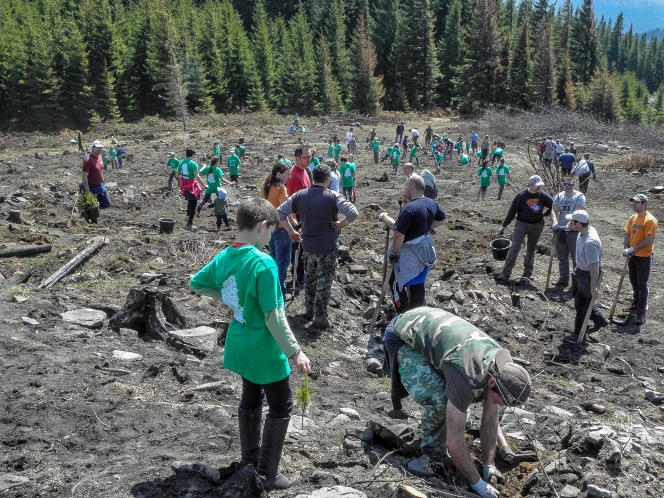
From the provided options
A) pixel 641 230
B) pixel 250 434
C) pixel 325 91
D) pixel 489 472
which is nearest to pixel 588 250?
pixel 641 230

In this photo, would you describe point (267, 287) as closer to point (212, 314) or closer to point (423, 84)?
point (212, 314)

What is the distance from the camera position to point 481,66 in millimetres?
57594

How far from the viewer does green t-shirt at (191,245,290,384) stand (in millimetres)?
3252

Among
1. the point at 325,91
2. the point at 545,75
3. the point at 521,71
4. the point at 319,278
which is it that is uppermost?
the point at 521,71

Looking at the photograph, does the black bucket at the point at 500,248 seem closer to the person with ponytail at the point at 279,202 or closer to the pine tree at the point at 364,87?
the person with ponytail at the point at 279,202

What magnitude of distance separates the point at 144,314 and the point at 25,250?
4.27m

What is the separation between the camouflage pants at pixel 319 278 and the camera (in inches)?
275

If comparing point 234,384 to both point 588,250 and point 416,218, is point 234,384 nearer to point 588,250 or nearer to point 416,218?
point 416,218

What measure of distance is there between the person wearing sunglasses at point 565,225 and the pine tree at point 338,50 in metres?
49.2

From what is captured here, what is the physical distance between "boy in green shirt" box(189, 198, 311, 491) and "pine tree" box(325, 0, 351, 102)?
5576 cm

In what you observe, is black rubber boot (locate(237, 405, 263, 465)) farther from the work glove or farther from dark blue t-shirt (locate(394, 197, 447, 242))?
dark blue t-shirt (locate(394, 197, 447, 242))

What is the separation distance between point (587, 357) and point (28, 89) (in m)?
48.3

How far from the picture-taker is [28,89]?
46938mm

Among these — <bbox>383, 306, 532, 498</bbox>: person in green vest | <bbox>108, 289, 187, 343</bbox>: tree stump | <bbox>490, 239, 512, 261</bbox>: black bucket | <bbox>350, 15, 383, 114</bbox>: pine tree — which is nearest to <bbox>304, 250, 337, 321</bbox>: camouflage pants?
<bbox>108, 289, 187, 343</bbox>: tree stump
